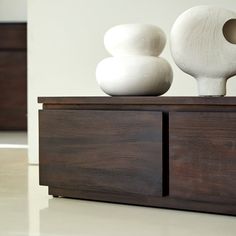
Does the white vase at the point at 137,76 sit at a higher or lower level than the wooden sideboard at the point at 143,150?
higher

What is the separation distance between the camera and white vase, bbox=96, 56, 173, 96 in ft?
5.01

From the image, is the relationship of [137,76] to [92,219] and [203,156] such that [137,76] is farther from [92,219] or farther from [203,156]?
[92,219]

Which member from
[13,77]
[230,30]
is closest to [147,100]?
[230,30]

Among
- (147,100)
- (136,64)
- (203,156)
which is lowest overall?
(203,156)

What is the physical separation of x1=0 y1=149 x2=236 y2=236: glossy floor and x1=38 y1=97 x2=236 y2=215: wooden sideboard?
0.04m

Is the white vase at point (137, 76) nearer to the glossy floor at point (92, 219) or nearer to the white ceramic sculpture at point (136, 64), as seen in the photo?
the white ceramic sculpture at point (136, 64)

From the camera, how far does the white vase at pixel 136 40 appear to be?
5.04 feet

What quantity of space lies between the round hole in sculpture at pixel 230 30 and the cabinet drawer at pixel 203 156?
0.80 ft

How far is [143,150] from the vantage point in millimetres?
1438

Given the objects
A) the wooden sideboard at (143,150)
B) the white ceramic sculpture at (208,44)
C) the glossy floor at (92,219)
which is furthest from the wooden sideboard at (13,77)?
the white ceramic sculpture at (208,44)

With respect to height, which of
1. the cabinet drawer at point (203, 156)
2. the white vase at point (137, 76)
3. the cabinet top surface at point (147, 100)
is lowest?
the cabinet drawer at point (203, 156)

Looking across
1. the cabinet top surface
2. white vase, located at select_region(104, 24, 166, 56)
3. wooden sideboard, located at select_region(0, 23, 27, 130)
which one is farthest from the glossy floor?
wooden sideboard, located at select_region(0, 23, 27, 130)

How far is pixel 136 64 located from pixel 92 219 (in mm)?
464

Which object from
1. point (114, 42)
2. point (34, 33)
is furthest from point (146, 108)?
point (34, 33)
